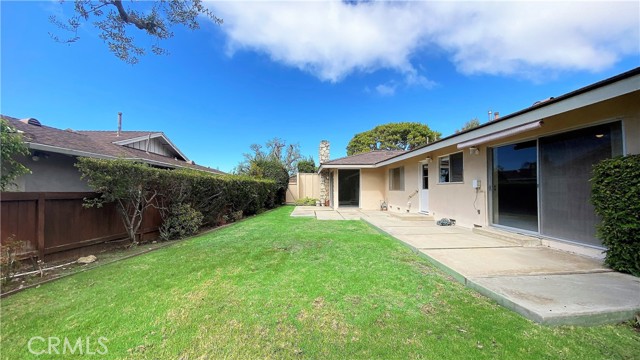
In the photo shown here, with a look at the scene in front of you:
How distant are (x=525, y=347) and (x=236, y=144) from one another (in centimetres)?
2829

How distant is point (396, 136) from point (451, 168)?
2630 cm

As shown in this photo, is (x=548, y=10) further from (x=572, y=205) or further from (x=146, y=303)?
(x=146, y=303)

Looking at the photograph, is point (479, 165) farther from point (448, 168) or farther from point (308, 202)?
point (308, 202)

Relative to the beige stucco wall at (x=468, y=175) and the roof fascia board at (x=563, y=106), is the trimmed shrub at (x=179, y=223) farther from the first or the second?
the beige stucco wall at (x=468, y=175)

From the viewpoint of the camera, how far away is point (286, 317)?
2.74 metres

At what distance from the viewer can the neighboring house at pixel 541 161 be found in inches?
158

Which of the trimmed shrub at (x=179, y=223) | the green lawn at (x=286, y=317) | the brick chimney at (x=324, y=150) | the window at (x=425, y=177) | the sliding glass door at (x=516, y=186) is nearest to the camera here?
the green lawn at (x=286, y=317)

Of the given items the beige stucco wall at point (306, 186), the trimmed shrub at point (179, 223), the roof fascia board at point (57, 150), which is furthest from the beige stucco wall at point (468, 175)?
the roof fascia board at point (57, 150)

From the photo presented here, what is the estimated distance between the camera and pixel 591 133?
179 inches

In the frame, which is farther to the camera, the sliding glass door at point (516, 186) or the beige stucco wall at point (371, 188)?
the beige stucco wall at point (371, 188)

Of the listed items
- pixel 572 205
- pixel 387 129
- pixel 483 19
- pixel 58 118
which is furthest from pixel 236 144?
pixel 572 205

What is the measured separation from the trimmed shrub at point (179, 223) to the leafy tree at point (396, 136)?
99.6 feet

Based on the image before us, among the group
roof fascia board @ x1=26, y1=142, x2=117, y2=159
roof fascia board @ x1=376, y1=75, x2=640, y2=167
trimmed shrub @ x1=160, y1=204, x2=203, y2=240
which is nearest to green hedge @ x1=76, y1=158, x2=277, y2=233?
trimmed shrub @ x1=160, y1=204, x2=203, y2=240

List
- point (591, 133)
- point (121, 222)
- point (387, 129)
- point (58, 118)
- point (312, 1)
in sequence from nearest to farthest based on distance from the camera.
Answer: point (591, 133) < point (121, 222) < point (312, 1) < point (58, 118) < point (387, 129)
